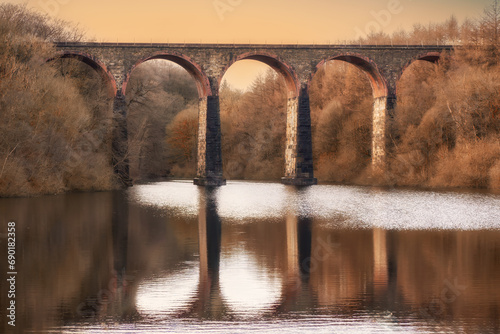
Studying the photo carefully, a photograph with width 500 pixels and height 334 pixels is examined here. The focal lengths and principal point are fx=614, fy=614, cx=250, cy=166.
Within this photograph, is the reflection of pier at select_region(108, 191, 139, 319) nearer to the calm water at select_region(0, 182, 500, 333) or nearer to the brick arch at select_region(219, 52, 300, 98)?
the calm water at select_region(0, 182, 500, 333)

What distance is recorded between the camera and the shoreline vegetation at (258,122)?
76.8ft

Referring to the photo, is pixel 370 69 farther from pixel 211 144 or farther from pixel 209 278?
pixel 209 278

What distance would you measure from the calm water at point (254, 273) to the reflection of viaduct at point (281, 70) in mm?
19423

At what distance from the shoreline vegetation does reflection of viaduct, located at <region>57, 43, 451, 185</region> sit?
1.11m

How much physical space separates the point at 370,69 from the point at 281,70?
18.1 ft

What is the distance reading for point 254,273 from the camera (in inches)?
336

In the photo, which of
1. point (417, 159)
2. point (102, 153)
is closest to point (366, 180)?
point (417, 159)

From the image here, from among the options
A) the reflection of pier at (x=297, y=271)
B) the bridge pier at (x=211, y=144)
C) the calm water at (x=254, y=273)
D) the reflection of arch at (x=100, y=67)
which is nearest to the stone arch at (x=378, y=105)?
the bridge pier at (x=211, y=144)

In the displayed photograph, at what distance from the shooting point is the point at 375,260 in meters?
9.66

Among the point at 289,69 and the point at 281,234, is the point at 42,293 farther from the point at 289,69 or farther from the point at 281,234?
the point at 289,69

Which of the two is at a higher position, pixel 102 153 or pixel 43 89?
pixel 43 89

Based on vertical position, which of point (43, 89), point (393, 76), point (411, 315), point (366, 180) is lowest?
point (411, 315)

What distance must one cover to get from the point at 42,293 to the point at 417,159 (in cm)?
2880

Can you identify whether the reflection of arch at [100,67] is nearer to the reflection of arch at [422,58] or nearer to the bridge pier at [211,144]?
the bridge pier at [211,144]
